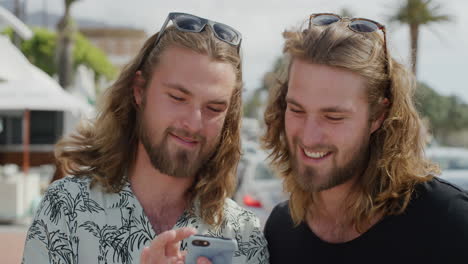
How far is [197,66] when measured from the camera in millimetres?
2492

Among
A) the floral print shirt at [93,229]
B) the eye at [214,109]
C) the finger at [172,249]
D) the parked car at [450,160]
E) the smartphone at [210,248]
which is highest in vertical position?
the eye at [214,109]

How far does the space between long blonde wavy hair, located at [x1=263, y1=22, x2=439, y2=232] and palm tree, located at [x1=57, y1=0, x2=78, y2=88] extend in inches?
570

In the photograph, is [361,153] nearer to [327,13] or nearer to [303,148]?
[303,148]

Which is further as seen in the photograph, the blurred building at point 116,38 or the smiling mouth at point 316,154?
the blurred building at point 116,38

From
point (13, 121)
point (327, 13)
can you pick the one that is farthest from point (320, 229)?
point (13, 121)

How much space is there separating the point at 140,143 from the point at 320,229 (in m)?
0.98

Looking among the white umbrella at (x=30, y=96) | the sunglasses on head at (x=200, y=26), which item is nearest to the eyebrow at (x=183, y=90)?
the sunglasses on head at (x=200, y=26)

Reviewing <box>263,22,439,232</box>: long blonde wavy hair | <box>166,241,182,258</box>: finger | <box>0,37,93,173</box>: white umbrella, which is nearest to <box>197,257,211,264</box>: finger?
<box>166,241,182,258</box>: finger

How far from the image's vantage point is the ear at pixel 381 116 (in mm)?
2580

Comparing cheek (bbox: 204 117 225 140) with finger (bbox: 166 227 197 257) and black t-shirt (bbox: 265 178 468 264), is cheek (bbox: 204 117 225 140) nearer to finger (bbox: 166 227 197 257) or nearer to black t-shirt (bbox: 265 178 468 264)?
black t-shirt (bbox: 265 178 468 264)

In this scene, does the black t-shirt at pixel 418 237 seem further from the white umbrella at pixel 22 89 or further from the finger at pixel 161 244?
the white umbrella at pixel 22 89

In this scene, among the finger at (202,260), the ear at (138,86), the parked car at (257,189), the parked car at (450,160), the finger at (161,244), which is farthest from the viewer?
the parked car at (450,160)

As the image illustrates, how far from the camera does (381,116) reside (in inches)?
103

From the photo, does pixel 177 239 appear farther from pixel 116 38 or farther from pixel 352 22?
pixel 116 38
